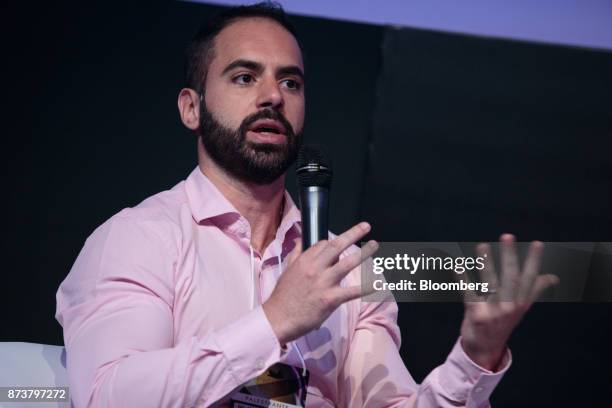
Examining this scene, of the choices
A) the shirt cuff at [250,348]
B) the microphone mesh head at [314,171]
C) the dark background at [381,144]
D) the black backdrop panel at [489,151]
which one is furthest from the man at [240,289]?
the black backdrop panel at [489,151]

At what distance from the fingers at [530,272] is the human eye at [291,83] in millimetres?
912

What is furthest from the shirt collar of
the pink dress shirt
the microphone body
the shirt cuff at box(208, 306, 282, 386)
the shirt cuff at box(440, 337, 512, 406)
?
the shirt cuff at box(440, 337, 512, 406)

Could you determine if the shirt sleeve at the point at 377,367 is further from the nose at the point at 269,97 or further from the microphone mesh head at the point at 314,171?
the nose at the point at 269,97

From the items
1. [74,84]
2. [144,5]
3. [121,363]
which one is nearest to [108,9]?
[144,5]

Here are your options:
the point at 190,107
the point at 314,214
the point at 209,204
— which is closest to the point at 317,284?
the point at 314,214

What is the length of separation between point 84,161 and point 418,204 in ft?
4.28

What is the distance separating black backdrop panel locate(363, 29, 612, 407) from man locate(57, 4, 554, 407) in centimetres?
79

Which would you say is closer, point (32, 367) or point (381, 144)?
point (32, 367)

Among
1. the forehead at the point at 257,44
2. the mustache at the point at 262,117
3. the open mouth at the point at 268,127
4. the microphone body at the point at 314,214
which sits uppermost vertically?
Result: the forehead at the point at 257,44

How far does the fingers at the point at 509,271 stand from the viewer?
1.06 metres

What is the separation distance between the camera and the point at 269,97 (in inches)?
65.1

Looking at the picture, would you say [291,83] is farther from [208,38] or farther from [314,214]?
[314,214]

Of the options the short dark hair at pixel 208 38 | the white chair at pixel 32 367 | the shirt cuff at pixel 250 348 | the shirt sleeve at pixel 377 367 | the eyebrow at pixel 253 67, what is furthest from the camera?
the short dark hair at pixel 208 38

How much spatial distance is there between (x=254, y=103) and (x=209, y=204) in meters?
0.30
